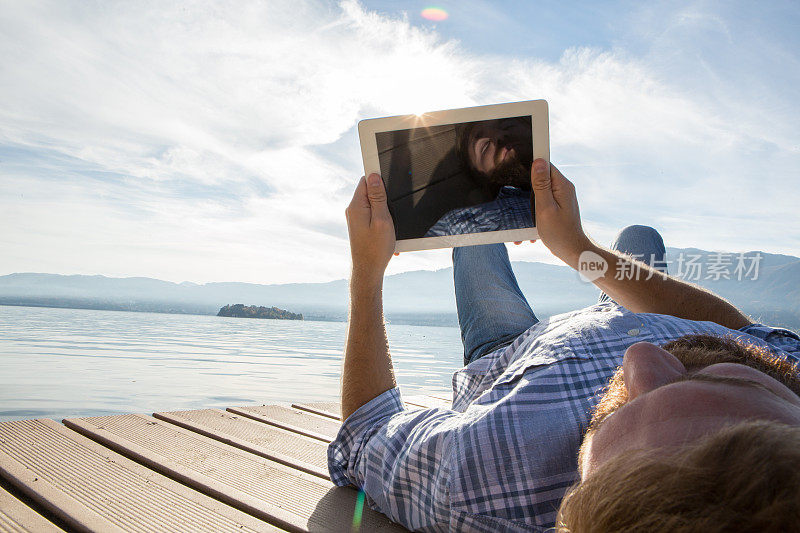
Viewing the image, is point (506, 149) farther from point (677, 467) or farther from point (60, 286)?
point (60, 286)

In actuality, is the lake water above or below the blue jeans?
below

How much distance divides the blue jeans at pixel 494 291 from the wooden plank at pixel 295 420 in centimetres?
64

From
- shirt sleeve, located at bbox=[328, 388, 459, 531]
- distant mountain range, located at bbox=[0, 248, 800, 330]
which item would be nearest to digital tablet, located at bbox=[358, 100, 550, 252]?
shirt sleeve, located at bbox=[328, 388, 459, 531]

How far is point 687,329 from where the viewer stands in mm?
1299

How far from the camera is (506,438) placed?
958 mm

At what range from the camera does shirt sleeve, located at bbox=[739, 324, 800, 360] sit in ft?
4.50

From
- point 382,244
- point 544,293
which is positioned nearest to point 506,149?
point 382,244

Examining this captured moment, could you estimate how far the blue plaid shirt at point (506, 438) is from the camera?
3.10ft

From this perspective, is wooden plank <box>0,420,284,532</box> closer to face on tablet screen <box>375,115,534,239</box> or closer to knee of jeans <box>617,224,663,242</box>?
face on tablet screen <box>375,115,534,239</box>

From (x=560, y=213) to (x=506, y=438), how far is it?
0.85 meters

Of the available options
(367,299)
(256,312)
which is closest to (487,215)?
(367,299)

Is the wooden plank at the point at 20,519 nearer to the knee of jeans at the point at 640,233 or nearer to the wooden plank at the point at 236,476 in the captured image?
the wooden plank at the point at 236,476

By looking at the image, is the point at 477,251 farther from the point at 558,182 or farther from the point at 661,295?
the point at 661,295

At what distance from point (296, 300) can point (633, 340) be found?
53.5m
